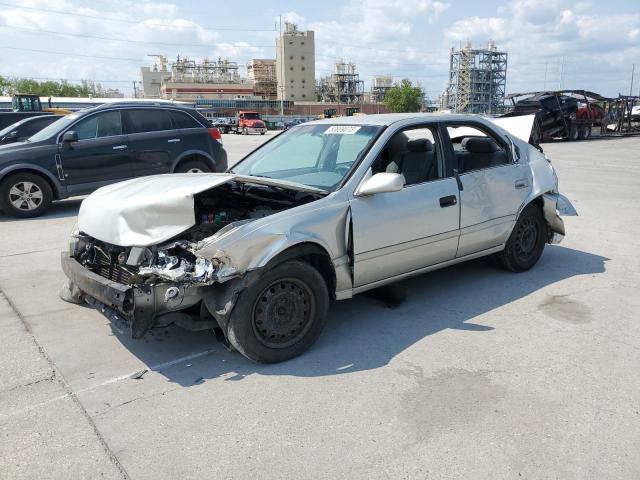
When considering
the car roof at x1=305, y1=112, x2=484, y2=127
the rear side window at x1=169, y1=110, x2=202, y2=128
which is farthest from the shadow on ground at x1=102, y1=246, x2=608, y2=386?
the rear side window at x1=169, y1=110, x2=202, y2=128

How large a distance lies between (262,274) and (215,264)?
1.05 ft

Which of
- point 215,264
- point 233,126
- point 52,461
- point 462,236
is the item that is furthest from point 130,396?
point 233,126

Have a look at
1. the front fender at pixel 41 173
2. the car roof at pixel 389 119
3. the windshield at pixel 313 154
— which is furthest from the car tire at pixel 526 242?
the front fender at pixel 41 173

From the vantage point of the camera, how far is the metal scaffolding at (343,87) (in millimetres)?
144250

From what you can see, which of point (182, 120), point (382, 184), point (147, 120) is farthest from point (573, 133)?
point (382, 184)

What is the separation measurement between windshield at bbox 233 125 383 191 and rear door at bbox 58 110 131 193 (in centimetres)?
470

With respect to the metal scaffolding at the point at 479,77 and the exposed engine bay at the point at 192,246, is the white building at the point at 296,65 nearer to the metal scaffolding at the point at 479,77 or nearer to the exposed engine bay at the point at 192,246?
the metal scaffolding at the point at 479,77

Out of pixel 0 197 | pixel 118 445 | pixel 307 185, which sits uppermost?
pixel 307 185

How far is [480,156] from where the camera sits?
199 inches

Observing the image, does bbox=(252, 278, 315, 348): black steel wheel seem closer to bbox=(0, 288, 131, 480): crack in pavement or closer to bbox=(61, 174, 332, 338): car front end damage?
bbox=(61, 174, 332, 338): car front end damage

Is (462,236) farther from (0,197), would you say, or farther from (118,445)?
(0,197)

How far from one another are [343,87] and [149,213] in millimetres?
150811

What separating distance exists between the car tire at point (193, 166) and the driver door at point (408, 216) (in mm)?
6054

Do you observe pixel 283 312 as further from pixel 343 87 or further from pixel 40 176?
pixel 343 87
